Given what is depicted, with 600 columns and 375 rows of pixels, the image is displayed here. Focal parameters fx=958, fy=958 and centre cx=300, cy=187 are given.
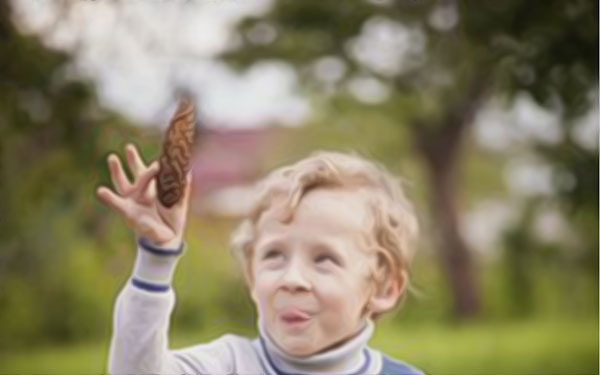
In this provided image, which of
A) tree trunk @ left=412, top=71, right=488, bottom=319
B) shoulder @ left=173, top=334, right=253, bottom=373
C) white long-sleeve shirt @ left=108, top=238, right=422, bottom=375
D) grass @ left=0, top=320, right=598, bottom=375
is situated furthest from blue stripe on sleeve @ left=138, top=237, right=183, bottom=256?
tree trunk @ left=412, top=71, right=488, bottom=319

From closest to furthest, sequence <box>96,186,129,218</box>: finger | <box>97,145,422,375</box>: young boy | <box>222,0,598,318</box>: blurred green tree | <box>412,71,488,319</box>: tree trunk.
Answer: <box>96,186,129,218</box>: finger
<box>97,145,422,375</box>: young boy
<box>222,0,598,318</box>: blurred green tree
<box>412,71,488,319</box>: tree trunk

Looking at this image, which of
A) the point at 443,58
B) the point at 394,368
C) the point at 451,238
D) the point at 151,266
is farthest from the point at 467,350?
the point at 151,266

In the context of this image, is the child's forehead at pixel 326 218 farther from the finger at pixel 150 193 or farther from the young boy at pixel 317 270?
the finger at pixel 150 193

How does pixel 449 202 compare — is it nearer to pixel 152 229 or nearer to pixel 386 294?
pixel 386 294

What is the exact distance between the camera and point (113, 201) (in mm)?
747

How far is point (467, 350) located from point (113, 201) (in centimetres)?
103

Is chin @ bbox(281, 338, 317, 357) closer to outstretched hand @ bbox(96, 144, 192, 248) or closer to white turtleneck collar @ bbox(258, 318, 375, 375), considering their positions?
white turtleneck collar @ bbox(258, 318, 375, 375)

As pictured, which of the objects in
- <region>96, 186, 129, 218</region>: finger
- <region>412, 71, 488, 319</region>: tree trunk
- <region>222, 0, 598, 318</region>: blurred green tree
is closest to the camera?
<region>96, 186, 129, 218</region>: finger

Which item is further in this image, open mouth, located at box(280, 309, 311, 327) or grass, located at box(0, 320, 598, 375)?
grass, located at box(0, 320, 598, 375)

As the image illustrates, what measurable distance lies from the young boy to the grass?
584 mm

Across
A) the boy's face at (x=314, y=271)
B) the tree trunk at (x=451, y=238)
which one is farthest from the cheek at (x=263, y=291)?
the tree trunk at (x=451, y=238)

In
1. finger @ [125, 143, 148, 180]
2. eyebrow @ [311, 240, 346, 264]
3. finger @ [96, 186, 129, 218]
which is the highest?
finger @ [125, 143, 148, 180]

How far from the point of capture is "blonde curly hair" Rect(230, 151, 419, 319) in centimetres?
86

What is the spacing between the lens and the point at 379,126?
1.77 m
